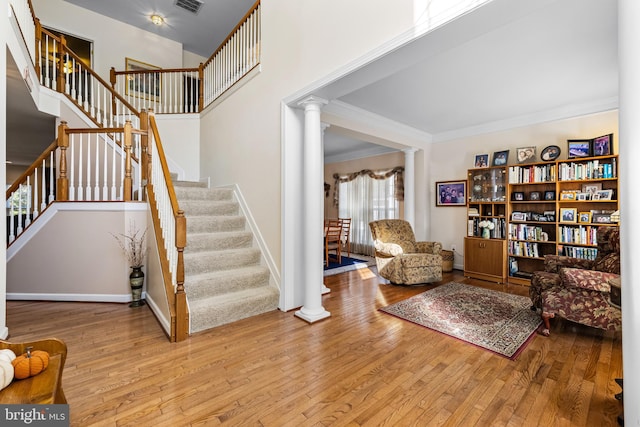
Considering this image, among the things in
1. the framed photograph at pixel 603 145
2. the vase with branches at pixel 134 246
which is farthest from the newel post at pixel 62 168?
the framed photograph at pixel 603 145

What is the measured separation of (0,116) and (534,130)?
6.31 metres

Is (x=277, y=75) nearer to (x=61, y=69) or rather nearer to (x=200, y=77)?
(x=200, y=77)

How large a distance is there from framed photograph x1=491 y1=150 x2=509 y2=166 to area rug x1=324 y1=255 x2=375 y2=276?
2.88m

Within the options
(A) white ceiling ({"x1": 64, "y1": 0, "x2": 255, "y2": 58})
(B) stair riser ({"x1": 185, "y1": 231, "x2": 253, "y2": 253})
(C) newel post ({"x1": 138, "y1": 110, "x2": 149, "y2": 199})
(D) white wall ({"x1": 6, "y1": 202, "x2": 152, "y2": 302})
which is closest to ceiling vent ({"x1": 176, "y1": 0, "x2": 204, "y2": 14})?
(A) white ceiling ({"x1": 64, "y1": 0, "x2": 255, "y2": 58})

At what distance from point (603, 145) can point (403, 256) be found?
293 cm

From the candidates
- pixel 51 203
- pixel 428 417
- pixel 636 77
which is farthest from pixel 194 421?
pixel 51 203

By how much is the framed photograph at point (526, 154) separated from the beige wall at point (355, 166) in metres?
2.27

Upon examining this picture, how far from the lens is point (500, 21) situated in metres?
1.73

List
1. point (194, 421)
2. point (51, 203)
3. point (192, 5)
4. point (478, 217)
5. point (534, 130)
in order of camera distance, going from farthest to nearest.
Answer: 1. point (192, 5)
2. point (478, 217)
3. point (534, 130)
4. point (51, 203)
5. point (194, 421)

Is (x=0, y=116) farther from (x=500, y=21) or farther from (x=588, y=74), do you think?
(x=588, y=74)

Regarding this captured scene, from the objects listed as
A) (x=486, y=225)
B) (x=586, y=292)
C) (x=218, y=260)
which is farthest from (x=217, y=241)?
(x=486, y=225)

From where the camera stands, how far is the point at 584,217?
12.9ft

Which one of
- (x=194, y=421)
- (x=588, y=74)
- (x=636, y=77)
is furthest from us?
(x=588, y=74)

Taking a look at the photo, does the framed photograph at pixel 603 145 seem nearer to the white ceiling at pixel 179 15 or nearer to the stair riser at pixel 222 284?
the stair riser at pixel 222 284
